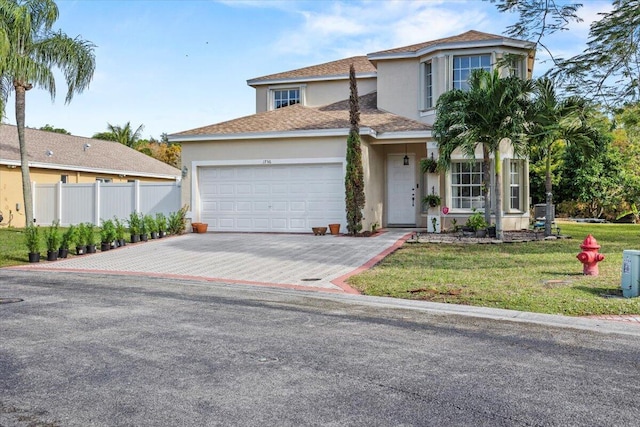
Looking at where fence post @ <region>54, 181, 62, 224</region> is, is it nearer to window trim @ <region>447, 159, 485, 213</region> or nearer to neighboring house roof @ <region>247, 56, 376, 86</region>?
neighboring house roof @ <region>247, 56, 376, 86</region>

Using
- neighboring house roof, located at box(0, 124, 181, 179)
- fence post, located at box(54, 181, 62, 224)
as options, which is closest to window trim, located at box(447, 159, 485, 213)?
fence post, located at box(54, 181, 62, 224)

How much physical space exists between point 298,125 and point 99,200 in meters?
10.1

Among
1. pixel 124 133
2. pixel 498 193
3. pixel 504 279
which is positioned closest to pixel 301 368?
pixel 504 279

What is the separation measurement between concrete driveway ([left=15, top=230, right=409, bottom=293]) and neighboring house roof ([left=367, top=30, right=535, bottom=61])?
7558mm

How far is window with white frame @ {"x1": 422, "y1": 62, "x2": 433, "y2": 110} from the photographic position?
2123 cm

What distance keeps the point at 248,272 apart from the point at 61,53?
14629mm

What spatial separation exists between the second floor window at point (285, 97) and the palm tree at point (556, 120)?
11514mm

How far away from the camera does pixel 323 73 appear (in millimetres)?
24531

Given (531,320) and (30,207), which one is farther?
(30,207)

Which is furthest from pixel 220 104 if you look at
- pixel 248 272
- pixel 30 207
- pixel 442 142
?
pixel 248 272

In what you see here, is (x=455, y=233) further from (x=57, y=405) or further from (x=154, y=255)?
(x=57, y=405)

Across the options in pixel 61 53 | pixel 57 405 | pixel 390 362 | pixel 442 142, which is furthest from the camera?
pixel 61 53

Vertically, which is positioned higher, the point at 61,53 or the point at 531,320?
the point at 61,53

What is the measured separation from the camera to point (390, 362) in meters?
4.97
